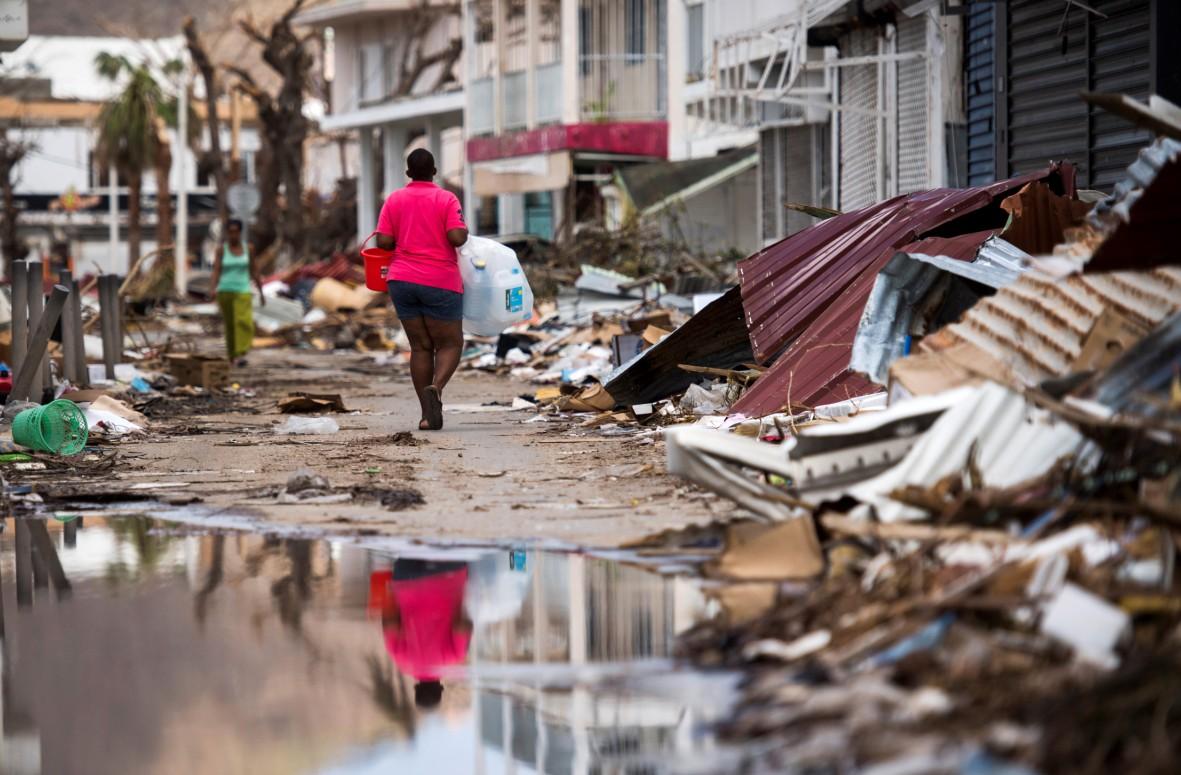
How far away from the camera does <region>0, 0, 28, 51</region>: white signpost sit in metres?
18.2

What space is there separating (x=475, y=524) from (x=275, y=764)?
3432mm

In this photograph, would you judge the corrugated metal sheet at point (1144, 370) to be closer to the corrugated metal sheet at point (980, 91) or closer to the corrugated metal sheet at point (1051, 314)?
the corrugated metal sheet at point (1051, 314)

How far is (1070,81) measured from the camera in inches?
530

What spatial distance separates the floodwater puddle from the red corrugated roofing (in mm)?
3894

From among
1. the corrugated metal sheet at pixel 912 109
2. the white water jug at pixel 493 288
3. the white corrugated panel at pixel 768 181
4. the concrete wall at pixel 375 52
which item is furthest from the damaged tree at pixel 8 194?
the white water jug at pixel 493 288

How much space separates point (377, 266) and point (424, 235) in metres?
0.60

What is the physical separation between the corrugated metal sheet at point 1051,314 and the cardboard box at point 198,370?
1022cm

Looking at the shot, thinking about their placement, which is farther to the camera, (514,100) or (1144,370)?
(514,100)

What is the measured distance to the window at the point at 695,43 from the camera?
2870cm

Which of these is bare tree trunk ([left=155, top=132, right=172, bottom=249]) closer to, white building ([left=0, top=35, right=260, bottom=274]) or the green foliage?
the green foliage

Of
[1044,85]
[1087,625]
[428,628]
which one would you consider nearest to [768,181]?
[1044,85]

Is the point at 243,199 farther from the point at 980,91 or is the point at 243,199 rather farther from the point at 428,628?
the point at 428,628

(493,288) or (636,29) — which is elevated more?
(636,29)

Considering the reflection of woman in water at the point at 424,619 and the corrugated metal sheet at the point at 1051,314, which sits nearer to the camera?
the reflection of woman in water at the point at 424,619
